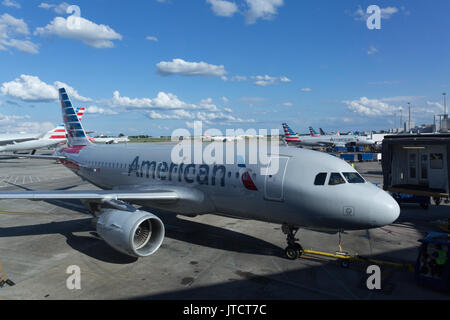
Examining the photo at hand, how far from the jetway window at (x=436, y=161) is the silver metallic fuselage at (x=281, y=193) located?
960cm

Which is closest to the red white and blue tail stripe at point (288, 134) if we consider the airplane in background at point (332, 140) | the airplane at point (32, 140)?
the airplane in background at point (332, 140)

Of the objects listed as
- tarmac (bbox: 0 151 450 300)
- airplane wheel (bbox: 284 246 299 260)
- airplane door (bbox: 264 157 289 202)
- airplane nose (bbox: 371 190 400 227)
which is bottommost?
tarmac (bbox: 0 151 450 300)

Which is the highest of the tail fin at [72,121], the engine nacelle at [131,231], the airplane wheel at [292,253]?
the tail fin at [72,121]

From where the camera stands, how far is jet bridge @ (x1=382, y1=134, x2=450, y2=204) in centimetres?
1589

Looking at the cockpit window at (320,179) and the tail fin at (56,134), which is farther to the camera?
the tail fin at (56,134)

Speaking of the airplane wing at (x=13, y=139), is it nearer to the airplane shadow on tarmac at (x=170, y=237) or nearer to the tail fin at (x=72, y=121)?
the tail fin at (x=72, y=121)

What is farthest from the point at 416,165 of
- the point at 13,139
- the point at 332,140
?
the point at 332,140

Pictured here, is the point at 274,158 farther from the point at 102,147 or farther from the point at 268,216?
the point at 102,147

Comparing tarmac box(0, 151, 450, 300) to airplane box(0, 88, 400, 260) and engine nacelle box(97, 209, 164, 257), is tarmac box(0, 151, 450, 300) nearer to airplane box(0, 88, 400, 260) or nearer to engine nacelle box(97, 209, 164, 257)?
engine nacelle box(97, 209, 164, 257)

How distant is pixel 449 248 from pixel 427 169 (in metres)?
9.95

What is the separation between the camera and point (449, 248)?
884 cm

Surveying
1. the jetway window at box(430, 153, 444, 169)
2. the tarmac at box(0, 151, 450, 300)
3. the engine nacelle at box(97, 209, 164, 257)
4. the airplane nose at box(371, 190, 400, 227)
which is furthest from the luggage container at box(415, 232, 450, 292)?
the jetway window at box(430, 153, 444, 169)

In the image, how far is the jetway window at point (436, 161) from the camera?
16.6m
